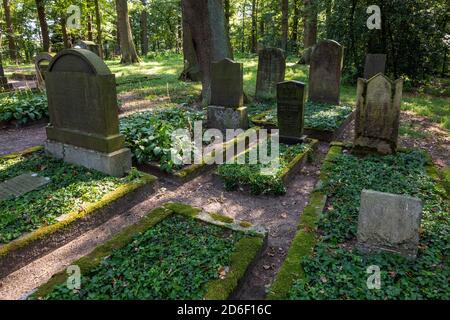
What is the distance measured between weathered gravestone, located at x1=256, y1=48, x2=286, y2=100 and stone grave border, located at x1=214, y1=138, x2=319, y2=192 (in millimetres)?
4178

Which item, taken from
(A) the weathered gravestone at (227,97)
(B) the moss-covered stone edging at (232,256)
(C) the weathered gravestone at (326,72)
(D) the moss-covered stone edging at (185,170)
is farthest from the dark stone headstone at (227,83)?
(B) the moss-covered stone edging at (232,256)

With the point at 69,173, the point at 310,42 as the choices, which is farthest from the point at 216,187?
the point at 310,42

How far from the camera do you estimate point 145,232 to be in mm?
4312

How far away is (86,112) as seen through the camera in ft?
19.4

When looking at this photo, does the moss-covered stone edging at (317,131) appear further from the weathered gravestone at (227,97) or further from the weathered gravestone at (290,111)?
the weathered gravestone at (290,111)

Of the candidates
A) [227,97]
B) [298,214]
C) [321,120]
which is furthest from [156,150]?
[321,120]

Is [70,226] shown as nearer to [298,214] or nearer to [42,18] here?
[298,214]

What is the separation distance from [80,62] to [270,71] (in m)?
7.04

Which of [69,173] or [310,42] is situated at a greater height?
[310,42]

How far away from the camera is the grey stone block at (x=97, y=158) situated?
578 centimetres

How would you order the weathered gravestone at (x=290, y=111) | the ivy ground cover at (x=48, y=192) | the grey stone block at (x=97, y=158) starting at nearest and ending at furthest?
the ivy ground cover at (x=48, y=192) < the grey stone block at (x=97, y=158) < the weathered gravestone at (x=290, y=111)

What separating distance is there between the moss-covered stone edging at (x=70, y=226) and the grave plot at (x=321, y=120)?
4.28 m

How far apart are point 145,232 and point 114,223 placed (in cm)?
91
